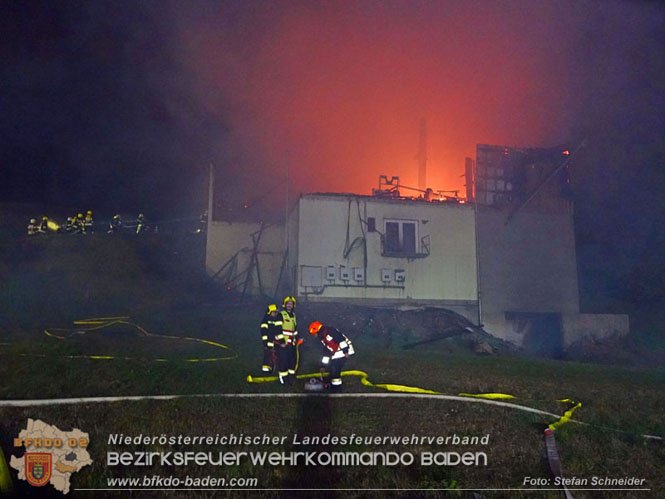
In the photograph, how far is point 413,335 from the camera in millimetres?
17984

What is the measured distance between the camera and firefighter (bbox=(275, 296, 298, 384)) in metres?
7.79

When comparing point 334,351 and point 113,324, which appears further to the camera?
point 113,324

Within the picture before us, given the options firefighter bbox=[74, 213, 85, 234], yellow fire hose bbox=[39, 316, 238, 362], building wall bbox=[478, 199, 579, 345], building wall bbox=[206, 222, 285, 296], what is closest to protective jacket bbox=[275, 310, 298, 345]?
yellow fire hose bbox=[39, 316, 238, 362]

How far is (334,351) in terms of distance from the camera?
24.8 feet

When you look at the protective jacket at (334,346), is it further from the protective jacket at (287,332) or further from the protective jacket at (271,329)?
the protective jacket at (271,329)

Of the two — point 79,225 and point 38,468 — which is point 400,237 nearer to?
point 38,468

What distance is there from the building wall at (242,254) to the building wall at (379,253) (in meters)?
3.85

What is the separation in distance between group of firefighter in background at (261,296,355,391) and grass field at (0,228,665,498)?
35 cm

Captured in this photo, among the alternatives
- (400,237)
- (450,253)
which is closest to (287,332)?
(400,237)

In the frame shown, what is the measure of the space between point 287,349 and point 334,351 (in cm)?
89

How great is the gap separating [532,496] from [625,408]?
4039 mm

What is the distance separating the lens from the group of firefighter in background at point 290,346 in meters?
7.53

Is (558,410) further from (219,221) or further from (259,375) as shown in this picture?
(219,221)

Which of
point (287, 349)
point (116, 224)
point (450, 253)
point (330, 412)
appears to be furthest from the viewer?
point (116, 224)
